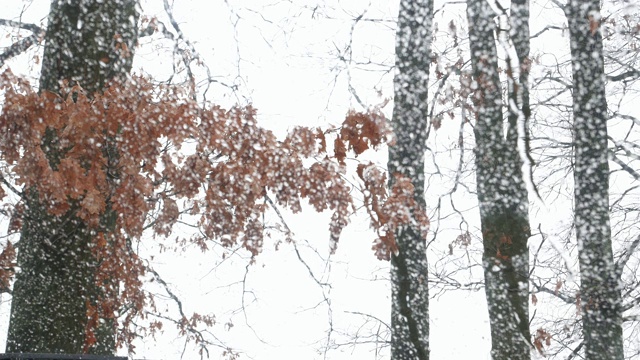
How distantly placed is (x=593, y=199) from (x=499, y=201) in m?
0.95

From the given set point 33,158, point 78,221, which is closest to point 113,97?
point 33,158

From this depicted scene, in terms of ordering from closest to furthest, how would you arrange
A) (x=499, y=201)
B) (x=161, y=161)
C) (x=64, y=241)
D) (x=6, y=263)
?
(x=161, y=161), (x=64, y=241), (x=6, y=263), (x=499, y=201)

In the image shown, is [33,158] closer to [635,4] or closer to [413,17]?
[413,17]

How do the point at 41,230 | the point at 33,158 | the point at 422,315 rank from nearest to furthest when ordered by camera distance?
the point at 33,158, the point at 41,230, the point at 422,315

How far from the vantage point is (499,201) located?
7.20 meters

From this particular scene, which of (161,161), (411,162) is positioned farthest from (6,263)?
(411,162)

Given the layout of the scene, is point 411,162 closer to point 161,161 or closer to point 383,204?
point 383,204

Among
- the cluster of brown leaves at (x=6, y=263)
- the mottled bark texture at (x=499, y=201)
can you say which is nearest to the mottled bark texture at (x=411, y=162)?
the mottled bark texture at (x=499, y=201)

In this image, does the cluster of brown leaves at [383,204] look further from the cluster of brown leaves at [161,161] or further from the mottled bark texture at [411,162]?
the mottled bark texture at [411,162]

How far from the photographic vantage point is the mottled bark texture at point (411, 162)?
268 inches

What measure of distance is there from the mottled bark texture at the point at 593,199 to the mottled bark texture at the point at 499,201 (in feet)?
1.92

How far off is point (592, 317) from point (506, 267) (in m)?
1.02

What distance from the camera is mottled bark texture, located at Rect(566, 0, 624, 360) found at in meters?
6.96

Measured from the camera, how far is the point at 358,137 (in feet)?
17.7
